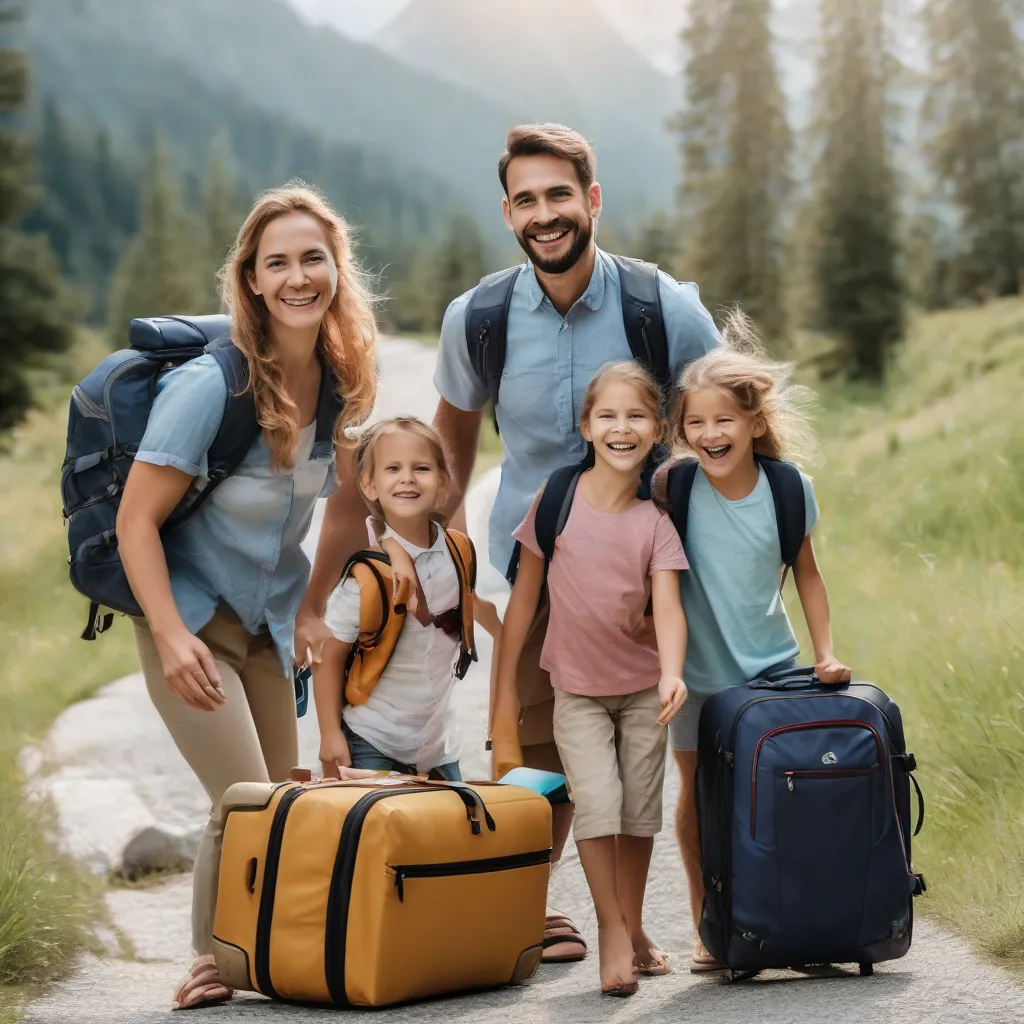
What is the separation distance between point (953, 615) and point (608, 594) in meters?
2.69

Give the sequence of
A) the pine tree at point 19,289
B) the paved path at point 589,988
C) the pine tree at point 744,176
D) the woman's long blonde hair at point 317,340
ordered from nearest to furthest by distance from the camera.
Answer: the paved path at point 589,988, the woman's long blonde hair at point 317,340, the pine tree at point 19,289, the pine tree at point 744,176

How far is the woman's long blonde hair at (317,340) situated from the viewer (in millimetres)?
3734

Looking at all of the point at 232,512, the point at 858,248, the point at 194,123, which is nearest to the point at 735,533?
the point at 232,512

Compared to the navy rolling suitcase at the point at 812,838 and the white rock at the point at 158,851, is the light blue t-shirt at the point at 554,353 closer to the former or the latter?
the navy rolling suitcase at the point at 812,838

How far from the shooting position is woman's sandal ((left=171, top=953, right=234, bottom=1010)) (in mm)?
3631

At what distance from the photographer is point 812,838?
11.5 ft

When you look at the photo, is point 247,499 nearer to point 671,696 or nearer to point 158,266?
point 671,696

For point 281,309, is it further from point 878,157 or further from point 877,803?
point 878,157

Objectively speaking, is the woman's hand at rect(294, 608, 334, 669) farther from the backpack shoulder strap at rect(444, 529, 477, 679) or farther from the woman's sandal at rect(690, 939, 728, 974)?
the woman's sandal at rect(690, 939, 728, 974)

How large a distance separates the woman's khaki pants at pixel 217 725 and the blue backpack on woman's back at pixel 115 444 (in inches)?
9.3

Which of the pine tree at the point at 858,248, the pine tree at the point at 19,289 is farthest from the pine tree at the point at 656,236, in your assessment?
the pine tree at the point at 19,289

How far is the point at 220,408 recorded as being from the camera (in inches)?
143

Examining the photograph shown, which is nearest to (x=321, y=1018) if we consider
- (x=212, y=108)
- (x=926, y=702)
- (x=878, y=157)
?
(x=926, y=702)

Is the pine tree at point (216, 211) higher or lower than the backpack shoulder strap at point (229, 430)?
higher
